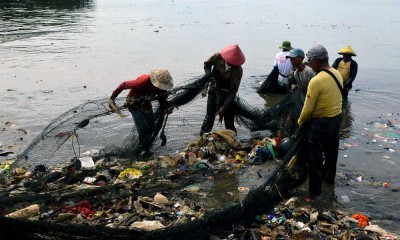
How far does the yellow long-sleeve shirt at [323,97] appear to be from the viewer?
15.8 ft

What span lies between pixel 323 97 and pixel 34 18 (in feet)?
84.6

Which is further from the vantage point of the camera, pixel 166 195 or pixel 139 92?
pixel 139 92

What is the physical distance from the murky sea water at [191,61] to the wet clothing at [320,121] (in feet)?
2.06

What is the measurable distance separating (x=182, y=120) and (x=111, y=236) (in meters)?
4.47

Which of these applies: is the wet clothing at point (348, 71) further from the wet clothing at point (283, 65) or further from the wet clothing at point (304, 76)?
the wet clothing at point (304, 76)

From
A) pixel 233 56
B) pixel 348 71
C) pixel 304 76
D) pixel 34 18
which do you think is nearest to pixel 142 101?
pixel 233 56

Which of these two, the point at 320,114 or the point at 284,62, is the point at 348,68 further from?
the point at 320,114

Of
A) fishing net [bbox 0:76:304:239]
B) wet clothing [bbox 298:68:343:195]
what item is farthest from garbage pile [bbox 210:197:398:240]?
wet clothing [bbox 298:68:343:195]

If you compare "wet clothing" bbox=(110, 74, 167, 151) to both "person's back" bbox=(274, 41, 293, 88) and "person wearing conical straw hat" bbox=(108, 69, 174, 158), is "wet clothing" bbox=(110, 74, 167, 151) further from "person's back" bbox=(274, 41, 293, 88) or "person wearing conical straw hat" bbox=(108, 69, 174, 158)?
"person's back" bbox=(274, 41, 293, 88)

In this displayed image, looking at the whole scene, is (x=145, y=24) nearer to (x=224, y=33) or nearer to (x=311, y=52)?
(x=224, y=33)

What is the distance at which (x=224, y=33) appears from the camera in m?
23.6

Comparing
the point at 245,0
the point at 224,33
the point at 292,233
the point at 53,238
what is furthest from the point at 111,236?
the point at 245,0

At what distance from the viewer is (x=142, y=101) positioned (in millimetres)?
6098

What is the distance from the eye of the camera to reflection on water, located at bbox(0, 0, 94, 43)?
20928 millimetres
